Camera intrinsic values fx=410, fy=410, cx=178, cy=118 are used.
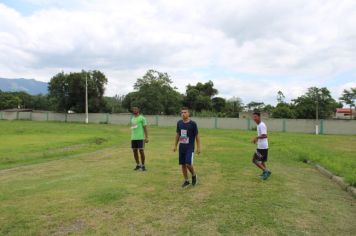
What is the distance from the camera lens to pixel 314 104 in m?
75.7

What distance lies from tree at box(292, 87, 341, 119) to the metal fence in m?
24.6

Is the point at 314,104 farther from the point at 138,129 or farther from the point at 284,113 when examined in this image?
Answer: the point at 138,129

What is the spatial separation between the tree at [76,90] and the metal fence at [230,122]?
8.76ft

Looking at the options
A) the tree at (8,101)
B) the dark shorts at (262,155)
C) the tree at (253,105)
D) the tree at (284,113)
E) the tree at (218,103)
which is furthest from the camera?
the tree at (8,101)

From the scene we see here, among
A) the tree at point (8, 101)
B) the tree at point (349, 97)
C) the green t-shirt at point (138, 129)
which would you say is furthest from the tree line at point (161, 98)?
the green t-shirt at point (138, 129)

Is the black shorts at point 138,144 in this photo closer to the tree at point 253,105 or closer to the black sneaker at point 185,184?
the black sneaker at point 185,184

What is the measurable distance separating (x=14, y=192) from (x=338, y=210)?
21.3 feet

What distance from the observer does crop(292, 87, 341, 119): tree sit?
7562 cm

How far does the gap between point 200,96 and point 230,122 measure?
25744 millimetres

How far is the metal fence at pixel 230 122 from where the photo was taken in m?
49.8

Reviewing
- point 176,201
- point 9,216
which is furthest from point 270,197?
point 9,216

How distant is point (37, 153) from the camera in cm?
1872

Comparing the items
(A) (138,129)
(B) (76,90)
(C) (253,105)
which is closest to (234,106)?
(C) (253,105)

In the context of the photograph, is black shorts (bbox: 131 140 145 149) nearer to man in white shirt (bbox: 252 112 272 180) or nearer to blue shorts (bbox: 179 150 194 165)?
blue shorts (bbox: 179 150 194 165)
